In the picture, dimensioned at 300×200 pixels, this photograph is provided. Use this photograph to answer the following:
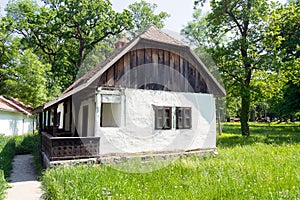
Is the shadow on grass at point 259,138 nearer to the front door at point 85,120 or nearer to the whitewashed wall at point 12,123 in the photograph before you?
the front door at point 85,120

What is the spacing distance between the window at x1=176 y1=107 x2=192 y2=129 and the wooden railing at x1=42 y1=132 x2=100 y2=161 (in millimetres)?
4096

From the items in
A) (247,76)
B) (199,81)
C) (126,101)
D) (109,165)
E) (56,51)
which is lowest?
(109,165)

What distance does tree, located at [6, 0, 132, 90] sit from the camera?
81.0ft

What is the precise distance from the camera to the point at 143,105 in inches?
434

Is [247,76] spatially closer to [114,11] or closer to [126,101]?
[126,101]

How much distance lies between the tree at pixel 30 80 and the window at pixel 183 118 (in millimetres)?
17359

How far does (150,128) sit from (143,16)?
2163cm

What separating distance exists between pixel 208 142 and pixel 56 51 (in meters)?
20.7

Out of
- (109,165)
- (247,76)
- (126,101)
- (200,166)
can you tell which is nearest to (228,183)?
(200,166)

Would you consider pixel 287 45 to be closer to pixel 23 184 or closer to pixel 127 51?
pixel 127 51

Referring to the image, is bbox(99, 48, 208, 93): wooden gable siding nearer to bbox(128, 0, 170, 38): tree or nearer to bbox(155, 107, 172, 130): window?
bbox(155, 107, 172, 130): window

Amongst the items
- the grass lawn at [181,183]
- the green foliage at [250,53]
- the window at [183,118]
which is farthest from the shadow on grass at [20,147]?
the green foliage at [250,53]

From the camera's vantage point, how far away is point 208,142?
13.0 m

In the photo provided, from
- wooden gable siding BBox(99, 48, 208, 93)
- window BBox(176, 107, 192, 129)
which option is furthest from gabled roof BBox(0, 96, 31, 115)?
window BBox(176, 107, 192, 129)
